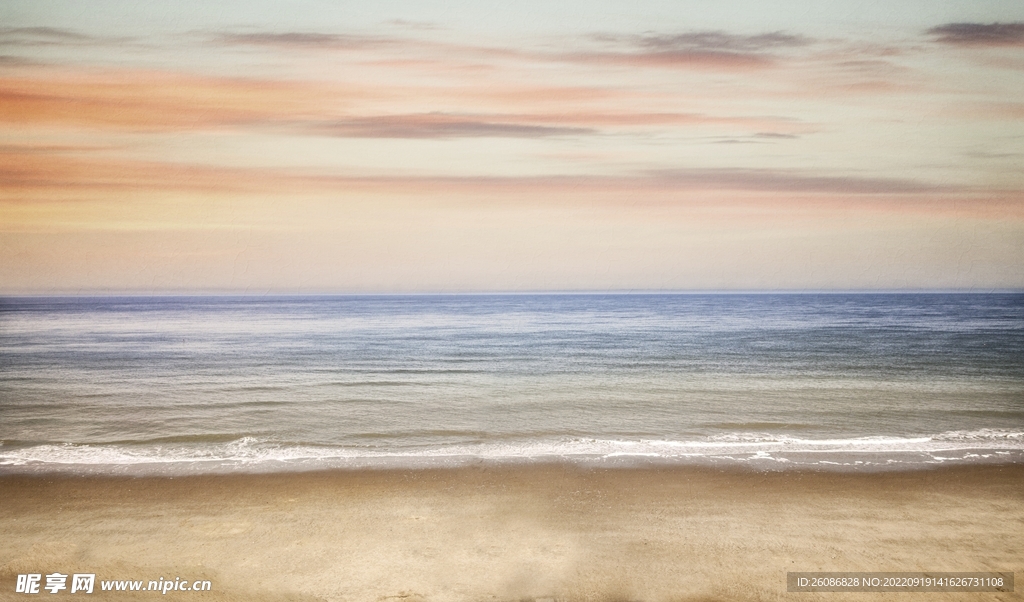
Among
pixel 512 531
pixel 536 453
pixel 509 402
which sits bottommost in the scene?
pixel 509 402

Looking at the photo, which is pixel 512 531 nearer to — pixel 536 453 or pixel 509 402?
pixel 536 453

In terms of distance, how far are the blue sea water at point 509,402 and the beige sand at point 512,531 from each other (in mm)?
722

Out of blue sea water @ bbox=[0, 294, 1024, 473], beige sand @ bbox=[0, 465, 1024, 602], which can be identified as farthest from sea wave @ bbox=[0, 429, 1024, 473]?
beige sand @ bbox=[0, 465, 1024, 602]

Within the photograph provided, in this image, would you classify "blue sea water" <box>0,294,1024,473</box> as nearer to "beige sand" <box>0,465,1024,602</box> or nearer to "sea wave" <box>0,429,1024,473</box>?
"sea wave" <box>0,429,1024,473</box>

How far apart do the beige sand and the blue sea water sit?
722 millimetres

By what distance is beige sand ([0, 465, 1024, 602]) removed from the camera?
15.5 ft

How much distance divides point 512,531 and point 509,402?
562 cm

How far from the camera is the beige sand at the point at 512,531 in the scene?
471 cm

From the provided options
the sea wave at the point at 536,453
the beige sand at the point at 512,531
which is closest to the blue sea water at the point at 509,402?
the sea wave at the point at 536,453

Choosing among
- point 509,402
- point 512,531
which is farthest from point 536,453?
point 509,402

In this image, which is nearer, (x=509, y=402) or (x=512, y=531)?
(x=512, y=531)

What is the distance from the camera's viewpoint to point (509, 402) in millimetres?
11164

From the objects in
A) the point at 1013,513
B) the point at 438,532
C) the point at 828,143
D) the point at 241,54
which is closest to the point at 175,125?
the point at 241,54

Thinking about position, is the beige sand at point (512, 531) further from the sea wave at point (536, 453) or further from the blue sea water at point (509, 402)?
the blue sea water at point (509, 402)
